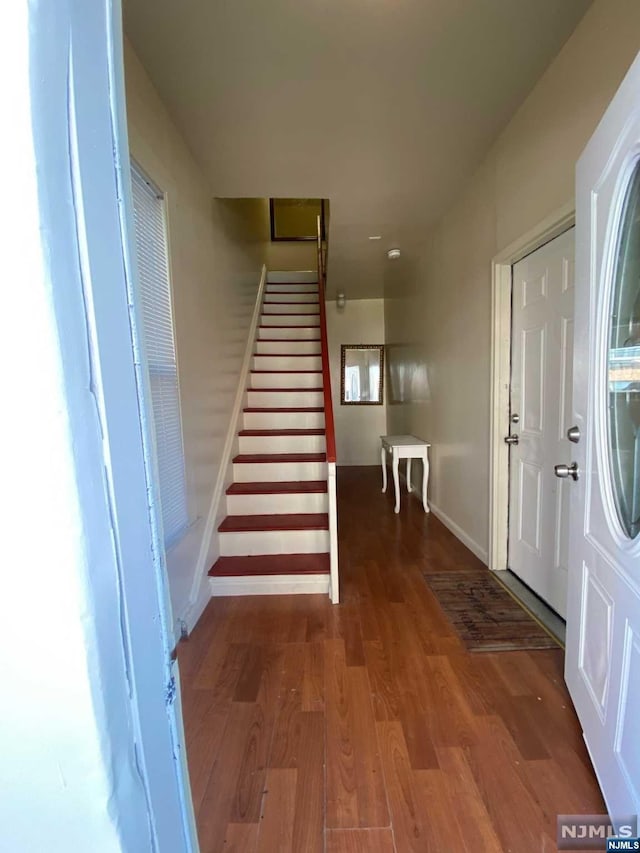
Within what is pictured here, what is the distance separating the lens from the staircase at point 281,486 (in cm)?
236

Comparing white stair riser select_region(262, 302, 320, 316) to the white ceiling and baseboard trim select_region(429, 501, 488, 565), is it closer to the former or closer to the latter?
the white ceiling

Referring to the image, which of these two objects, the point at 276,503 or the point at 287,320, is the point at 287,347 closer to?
the point at 287,320

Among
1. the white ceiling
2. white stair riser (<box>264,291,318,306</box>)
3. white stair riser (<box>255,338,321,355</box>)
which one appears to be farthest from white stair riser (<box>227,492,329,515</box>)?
white stair riser (<box>264,291,318,306</box>)

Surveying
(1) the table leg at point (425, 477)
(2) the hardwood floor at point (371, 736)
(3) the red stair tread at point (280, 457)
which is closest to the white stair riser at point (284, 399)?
(3) the red stair tread at point (280, 457)

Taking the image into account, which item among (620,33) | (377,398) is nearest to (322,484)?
(620,33)

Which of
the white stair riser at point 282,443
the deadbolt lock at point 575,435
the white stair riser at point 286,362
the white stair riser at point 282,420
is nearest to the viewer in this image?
the deadbolt lock at point 575,435

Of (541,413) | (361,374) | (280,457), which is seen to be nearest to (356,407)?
(361,374)

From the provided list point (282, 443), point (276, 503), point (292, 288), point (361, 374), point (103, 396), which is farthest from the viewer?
point (361, 374)

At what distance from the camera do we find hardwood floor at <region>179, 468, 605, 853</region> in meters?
1.08

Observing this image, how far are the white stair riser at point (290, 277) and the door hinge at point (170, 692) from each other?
525 cm

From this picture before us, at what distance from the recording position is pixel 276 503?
2732 mm

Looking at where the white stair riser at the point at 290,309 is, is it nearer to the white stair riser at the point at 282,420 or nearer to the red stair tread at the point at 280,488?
the white stair riser at the point at 282,420

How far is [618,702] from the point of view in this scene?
3.24 ft

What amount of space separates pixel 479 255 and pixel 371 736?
263 cm
